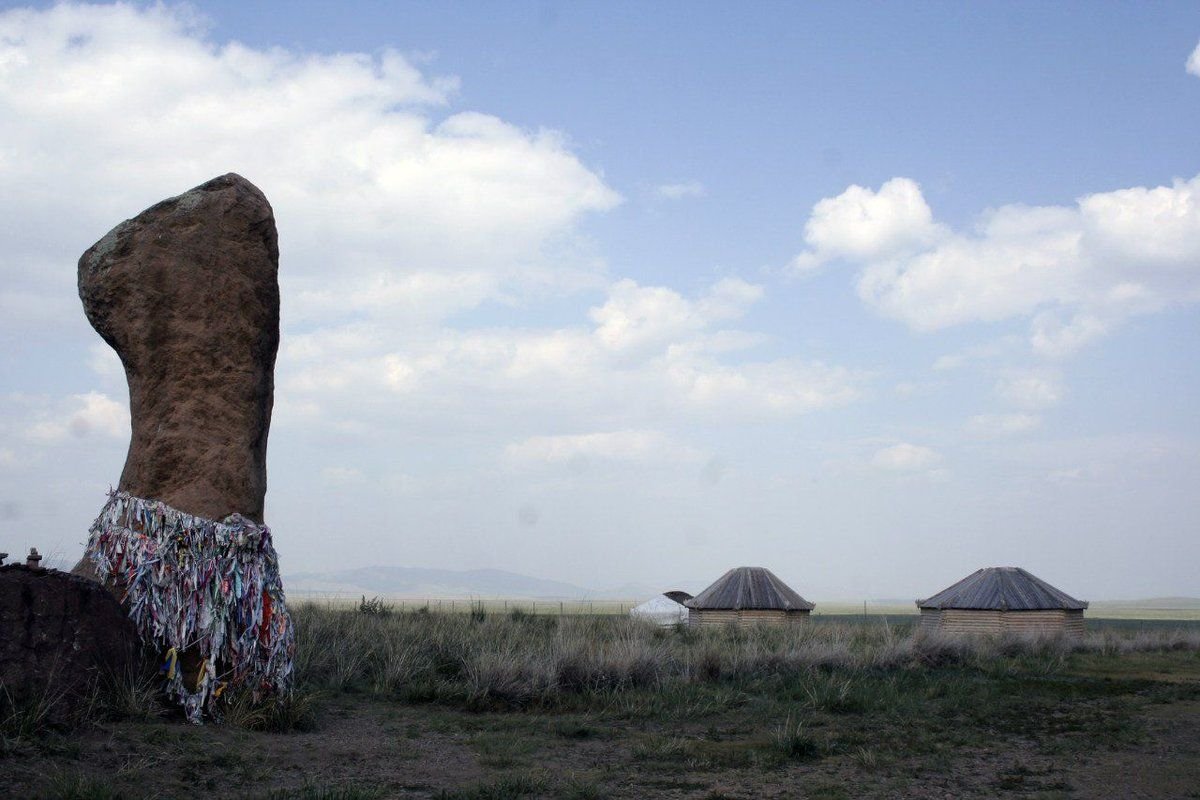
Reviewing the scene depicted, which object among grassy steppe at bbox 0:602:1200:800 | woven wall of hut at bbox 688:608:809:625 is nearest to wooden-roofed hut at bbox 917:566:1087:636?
woven wall of hut at bbox 688:608:809:625

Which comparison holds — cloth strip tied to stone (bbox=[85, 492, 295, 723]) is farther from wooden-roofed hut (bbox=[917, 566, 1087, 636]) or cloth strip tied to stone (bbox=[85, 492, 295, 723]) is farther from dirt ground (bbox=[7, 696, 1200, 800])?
wooden-roofed hut (bbox=[917, 566, 1087, 636])

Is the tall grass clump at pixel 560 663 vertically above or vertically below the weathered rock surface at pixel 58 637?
below

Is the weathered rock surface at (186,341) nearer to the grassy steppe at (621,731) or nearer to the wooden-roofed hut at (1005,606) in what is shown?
the grassy steppe at (621,731)

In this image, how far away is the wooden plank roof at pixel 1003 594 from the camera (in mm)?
28188

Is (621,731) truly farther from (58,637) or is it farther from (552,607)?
(552,607)

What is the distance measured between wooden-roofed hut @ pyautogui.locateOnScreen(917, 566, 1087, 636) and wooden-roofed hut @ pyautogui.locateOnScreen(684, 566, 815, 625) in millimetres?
3818

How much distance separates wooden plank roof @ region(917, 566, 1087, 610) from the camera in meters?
28.2

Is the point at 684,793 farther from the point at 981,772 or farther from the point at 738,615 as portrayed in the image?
the point at 738,615

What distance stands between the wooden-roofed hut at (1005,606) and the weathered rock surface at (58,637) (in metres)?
23.7

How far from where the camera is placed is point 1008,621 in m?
28.2

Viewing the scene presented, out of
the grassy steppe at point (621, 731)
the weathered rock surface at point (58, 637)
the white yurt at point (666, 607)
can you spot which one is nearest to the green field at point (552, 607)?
the white yurt at point (666, 607)

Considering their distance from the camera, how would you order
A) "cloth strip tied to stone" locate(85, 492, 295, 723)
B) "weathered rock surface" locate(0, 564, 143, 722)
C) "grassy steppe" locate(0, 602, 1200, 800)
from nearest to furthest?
"grassy steppe" locate(0, 602, 1200, 800)
"weathered rock surface" locate(0, 564, 143, 722)
"cloth strip tied to stone" locate(85, 492, 295, 723)

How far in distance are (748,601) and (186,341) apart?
79.5 ft

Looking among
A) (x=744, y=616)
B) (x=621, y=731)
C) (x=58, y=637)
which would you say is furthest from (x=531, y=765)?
(x=744, y=616)
